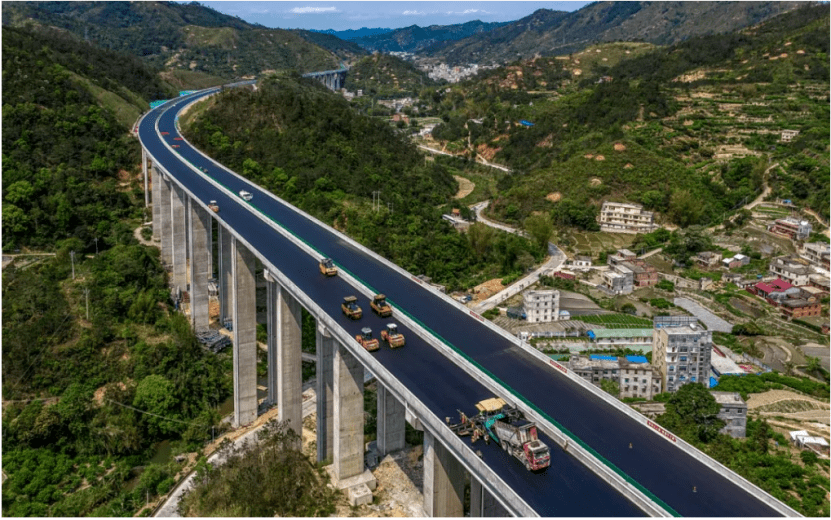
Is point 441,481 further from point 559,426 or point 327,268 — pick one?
point 327,268

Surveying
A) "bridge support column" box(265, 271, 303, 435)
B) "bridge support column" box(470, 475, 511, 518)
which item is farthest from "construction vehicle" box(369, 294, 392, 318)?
"bridge support column" box(470, 475, 511, 518)

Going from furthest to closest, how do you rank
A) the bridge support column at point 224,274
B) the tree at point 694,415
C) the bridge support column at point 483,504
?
the bridge support column at point 224,274, the tree at point 694,415, the bridge support column at point 483,504

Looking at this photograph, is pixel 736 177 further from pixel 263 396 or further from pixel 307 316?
pixel 263 396

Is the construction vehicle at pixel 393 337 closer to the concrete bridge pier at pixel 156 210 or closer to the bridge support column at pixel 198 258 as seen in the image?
the bridge support column at pixel 198 258

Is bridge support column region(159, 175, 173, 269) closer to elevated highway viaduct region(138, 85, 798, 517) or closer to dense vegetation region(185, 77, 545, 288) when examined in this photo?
elevated highway viaduct region(138, 85, 798, 517)

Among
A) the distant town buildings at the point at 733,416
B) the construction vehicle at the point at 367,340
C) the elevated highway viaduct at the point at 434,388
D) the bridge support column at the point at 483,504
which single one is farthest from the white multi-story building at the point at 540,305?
the bridge support column at the point at 483,504
